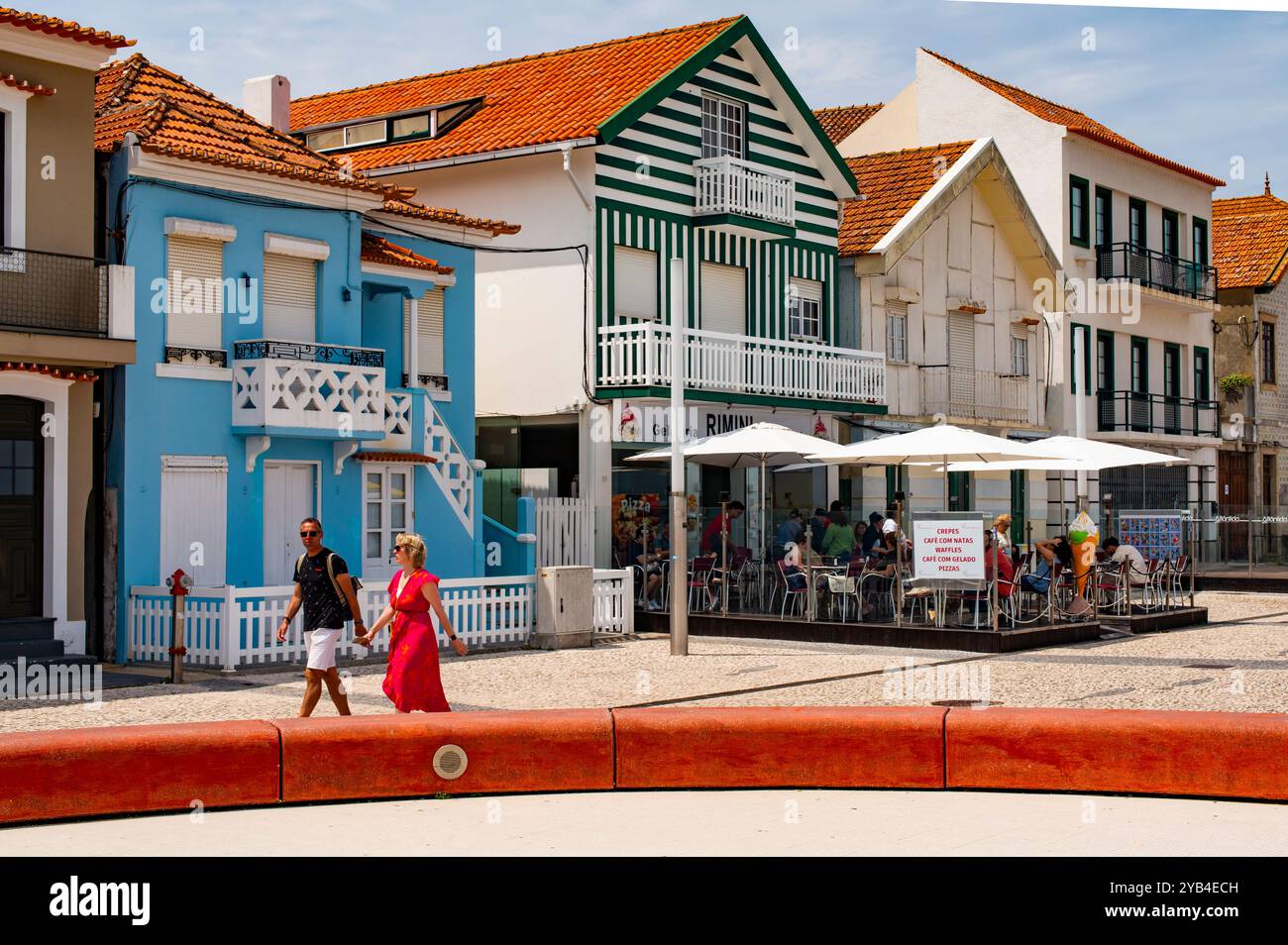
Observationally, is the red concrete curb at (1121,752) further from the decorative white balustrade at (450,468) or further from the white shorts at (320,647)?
the decorative white balustrade at (450,468)

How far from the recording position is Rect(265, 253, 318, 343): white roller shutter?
20766 mm

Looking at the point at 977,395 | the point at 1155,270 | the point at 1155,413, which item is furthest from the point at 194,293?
the point at 1155,413

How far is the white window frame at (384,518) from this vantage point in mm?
22031

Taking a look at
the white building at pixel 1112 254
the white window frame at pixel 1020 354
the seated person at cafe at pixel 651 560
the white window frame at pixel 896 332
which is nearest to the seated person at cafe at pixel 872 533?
the seated person at cafe at pixel 651 560

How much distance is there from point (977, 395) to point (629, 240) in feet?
36.2

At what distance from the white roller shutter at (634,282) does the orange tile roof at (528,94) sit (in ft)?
7.39

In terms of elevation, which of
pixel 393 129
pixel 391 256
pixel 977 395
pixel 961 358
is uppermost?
pixel 393 129

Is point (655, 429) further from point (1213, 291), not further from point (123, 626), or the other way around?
point (1213, 291)

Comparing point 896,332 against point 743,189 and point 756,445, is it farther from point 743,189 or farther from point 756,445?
point 756,445

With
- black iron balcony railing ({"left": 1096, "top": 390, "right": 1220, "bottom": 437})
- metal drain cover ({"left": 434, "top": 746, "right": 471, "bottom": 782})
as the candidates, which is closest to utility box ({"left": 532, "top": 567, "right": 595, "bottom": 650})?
metal drain cover ({"left": 434, "top": 746, "right": 471, "bottom": 782})

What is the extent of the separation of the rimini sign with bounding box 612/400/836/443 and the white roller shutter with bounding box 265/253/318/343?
5892 mm

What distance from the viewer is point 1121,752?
10.5 m
